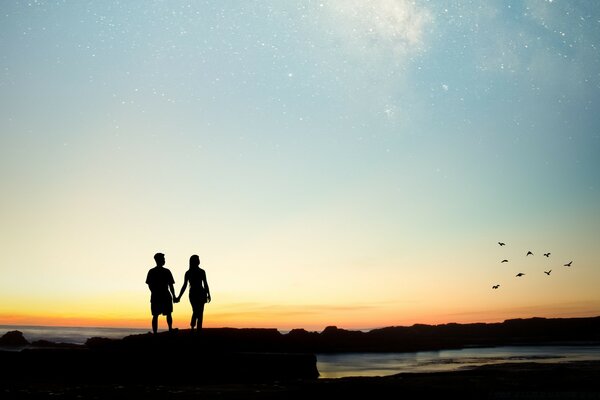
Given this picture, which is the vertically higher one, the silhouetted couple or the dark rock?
the silhouetted couple

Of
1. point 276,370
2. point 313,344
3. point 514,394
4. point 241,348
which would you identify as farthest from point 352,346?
point 514,394

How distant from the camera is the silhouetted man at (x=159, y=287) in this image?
509 inches

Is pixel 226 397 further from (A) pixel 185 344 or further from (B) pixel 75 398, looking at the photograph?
(A) pixel 185 344

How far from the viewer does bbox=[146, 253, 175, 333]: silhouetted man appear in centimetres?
1293

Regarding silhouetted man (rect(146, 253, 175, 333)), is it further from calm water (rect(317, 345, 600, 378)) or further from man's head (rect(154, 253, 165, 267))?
calm water (rect(317, 345, 600, 378))

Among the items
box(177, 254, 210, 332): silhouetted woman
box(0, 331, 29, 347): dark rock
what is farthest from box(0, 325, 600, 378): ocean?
box(0, 331, 29, 347): dark rock

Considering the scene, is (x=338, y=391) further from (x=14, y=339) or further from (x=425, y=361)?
(x=14, y=339)

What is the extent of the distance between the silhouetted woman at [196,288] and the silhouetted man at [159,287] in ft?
1.61

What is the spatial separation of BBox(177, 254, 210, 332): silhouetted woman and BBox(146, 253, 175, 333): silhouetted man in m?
0.49

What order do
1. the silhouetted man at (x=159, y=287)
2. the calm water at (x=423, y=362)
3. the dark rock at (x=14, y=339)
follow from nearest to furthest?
the silhouetted man at (x=159, y=287) → the calm water at (x=423, y=362) → the dark rock at (x=14, y=339)

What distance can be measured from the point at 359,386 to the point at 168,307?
6.26 metres

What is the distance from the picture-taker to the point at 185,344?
41.7 feet

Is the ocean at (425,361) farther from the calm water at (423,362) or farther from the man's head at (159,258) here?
the man's head at (159,258)

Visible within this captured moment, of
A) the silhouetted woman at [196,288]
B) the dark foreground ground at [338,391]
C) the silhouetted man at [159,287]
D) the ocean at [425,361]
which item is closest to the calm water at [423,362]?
the ocean at [425,361]
